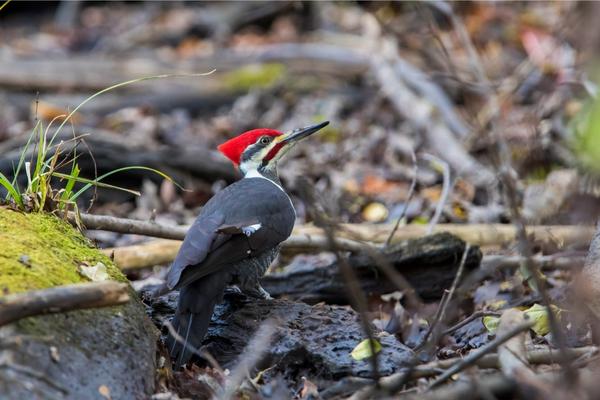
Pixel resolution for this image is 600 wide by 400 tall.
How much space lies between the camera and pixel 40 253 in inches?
122

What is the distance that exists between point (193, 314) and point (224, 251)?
30 cm

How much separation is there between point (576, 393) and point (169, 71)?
7633mm

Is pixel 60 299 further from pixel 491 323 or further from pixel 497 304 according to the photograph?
pixel 497 304

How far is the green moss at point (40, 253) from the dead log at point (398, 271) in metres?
1.46

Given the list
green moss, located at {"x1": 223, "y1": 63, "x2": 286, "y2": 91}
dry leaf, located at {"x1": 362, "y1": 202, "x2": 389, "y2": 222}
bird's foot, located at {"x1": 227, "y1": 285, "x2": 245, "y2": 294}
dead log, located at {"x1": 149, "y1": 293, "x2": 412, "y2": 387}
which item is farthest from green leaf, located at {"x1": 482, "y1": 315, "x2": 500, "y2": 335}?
green moss, located at {"x1": 223, "y1": 63, "x2": 286, "y2": 91}

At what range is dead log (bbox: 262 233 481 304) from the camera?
15.1 feet

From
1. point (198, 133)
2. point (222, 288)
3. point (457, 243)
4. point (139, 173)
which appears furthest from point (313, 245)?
point (198, 133)

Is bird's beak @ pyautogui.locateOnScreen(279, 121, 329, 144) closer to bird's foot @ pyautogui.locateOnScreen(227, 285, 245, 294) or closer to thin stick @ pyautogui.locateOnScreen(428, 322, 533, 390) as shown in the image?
bird's foot @ pyautogui.locateOnScreen(227, 285, 245, 294)

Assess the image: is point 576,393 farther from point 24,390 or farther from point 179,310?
point 179,310

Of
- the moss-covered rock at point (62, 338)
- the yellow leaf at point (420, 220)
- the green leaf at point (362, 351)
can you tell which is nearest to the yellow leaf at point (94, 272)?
the moss-covered rock at point (62, 338)

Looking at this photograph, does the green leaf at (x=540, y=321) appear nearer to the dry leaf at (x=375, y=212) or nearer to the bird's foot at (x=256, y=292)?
the bird's foot at (x=256, y=292)

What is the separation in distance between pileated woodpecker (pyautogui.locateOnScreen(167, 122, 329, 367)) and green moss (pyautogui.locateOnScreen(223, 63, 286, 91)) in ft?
16.0

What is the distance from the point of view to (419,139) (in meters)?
7.94

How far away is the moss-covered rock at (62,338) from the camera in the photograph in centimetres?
252
